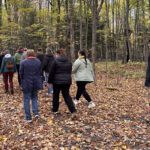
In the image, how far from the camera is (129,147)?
392cm

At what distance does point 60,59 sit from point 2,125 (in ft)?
8.66

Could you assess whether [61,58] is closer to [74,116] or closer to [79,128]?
[74,116]

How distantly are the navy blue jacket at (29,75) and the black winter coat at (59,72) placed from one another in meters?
0.45

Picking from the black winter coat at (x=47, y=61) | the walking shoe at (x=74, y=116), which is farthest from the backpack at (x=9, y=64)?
the walking shoe at (x=74, y=116)

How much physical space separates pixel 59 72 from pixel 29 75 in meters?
0.90

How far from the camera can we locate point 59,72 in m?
5.05

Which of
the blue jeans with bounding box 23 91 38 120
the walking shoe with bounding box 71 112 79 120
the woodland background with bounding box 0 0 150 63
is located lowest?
the walking shoe with bounding box 71 112 79 120

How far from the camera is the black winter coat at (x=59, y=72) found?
5.01m

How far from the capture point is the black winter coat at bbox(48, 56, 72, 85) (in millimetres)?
5008

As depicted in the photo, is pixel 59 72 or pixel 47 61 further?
pixel 47 61

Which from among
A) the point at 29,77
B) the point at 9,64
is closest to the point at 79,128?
the point at 29,77

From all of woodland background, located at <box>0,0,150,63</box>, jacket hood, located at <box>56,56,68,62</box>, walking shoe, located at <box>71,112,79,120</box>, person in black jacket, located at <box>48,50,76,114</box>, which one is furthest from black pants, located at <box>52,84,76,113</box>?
woodland background, located at <box>0,0,150,63</box>

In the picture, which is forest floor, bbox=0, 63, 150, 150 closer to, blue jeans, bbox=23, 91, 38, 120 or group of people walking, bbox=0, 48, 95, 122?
blue jeans, bbox=23, 91, 38, 120

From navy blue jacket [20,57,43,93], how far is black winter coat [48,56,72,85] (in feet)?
1.48
